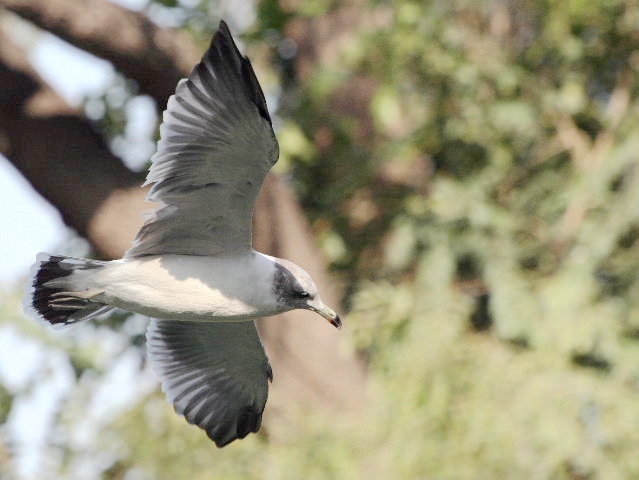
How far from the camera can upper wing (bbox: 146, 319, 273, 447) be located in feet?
16.8

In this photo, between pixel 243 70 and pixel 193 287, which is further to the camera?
pixel 193 287

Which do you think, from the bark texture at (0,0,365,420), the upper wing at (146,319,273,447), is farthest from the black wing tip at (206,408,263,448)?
the bark texture at (0,0,365,420)

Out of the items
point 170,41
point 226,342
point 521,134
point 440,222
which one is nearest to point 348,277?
point 440,222

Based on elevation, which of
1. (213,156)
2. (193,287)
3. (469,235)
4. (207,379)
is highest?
(213,156)

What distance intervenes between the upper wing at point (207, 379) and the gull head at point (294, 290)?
0.67m

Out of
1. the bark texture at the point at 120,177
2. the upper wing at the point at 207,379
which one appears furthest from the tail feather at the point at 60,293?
the bark texture at the point at 120,177

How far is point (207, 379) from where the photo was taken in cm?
518

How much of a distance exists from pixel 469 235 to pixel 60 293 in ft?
11.2

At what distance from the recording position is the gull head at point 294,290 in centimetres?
442

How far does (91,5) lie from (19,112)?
790mm

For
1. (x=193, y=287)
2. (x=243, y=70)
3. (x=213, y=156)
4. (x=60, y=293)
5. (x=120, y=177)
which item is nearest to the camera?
(x=243, y=70)

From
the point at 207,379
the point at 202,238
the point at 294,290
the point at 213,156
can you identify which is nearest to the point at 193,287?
the point at 202,238

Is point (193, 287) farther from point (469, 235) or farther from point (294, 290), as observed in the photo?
point (469, 235)

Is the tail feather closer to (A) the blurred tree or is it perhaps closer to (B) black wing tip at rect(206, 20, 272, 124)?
(B) black wing tip at rect(206, 20, 272, 124)
